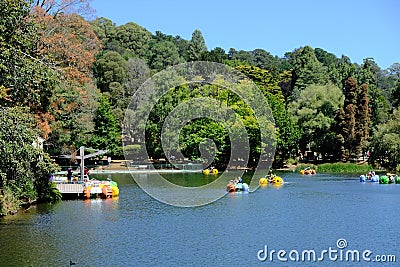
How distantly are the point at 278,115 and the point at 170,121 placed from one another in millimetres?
11644

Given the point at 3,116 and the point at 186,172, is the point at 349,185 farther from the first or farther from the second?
the point at 3,116

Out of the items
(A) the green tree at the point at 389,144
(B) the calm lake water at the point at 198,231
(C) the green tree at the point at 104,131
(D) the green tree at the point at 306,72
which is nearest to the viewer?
(B) the calm lake water at the point at 198,231

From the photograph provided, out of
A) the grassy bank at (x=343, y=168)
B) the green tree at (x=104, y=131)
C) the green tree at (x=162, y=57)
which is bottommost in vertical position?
the grassy bank at (x=343, y=168)

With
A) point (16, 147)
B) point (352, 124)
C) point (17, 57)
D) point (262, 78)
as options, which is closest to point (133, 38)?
point (262, 78)

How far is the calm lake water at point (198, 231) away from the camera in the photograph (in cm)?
1717

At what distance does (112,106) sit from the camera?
65.6 m

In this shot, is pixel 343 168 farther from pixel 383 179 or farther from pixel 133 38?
pixel 133 38

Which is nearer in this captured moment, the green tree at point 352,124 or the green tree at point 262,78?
the green tree at point 352,124

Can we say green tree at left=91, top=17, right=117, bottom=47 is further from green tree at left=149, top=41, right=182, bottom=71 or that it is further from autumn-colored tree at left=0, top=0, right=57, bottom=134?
autumn-colored tree at left=0, top=0, right=57, bottom=134

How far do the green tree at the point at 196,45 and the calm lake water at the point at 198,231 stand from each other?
193 ft

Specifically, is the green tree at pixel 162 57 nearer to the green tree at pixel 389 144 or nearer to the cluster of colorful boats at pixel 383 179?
the green tree at pixel 389 144

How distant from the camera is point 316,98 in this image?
63844 mm

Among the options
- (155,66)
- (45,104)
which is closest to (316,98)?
(155,66)

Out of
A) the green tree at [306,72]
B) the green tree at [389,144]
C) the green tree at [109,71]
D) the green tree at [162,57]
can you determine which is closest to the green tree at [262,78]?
the green tree at [306,72]
